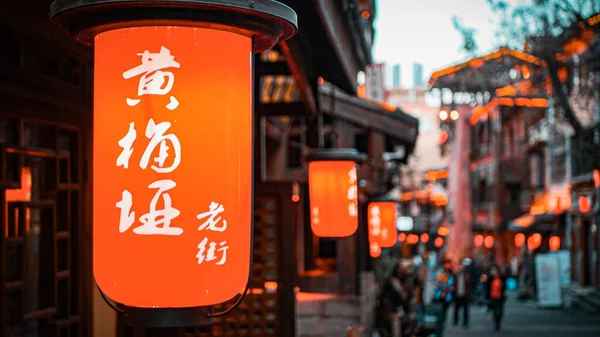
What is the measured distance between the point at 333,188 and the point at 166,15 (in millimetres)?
9408

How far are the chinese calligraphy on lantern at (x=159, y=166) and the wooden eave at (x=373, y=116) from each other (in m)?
13.1

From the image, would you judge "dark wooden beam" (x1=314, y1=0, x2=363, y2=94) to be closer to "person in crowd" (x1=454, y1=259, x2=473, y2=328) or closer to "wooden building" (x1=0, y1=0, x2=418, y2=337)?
"wooden building" (x1=0, y1=0, x2=418, y2=337)

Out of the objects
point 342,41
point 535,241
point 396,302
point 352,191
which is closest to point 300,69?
point 342,41

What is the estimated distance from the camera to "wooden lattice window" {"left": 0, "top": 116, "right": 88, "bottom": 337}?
540 cm

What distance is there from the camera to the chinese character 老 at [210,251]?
311 centimetres

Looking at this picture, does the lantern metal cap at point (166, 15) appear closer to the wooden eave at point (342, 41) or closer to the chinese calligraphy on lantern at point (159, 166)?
the chinese calligraphy on lantern at point (159, 166)

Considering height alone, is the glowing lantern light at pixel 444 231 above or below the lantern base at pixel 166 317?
below

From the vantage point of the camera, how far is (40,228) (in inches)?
233

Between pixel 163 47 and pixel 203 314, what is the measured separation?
980mm

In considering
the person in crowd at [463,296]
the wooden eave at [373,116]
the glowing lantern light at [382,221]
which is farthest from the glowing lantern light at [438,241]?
the glowing lantern light at [382,221]

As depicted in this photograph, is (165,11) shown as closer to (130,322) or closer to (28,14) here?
(130,322)

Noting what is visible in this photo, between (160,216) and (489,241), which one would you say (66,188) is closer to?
(160,216)

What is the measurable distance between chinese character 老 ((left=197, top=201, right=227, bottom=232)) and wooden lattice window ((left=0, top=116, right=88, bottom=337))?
7.95ft

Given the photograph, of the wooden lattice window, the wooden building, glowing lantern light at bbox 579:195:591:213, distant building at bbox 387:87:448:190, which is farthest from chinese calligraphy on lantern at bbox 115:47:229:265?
distant building at bbox 387:87:448:190
